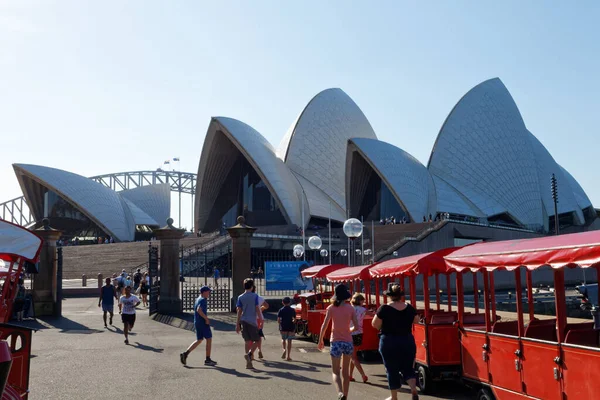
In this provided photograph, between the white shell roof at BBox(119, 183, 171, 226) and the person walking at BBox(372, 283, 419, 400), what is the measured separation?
8489 cm

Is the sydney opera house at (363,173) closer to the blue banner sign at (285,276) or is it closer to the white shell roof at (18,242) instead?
the blue banner sign at (285,276)

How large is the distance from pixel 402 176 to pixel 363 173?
400 centimetres

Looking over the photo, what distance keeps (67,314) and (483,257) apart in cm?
1688

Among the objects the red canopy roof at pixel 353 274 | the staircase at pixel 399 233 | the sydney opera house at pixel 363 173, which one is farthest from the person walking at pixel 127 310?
the sydney opera house at pixel 363 173

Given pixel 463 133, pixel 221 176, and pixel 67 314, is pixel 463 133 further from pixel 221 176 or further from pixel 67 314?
pixel 67 314

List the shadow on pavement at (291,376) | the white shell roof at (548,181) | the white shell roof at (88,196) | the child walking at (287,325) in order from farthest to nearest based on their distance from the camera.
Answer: the white shell roof at (88,196) → the white shell roof at (548,181) → the child walking at (287,325) → the shadow on pavement at (291,376)

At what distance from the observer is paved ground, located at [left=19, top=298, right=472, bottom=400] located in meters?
8.02

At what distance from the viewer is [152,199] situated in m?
90.8

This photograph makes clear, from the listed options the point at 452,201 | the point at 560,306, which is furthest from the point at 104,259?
the point at 560,306

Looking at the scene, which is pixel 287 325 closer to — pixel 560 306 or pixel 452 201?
pixel 560 306

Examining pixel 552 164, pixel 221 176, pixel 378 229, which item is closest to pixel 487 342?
pixel 378 229

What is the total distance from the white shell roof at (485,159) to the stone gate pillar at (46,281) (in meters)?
44.5

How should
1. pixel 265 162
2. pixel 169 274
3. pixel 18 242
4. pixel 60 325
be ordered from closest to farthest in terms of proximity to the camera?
1. pixel 18 242
2. pixel 60 325
3. pixel 169 274
4. pixel 265 162

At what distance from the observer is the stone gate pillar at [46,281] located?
62.8ft
